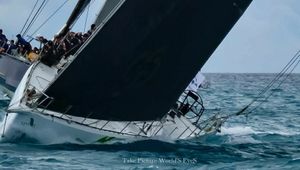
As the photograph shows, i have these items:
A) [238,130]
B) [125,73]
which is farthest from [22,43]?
[125,73]

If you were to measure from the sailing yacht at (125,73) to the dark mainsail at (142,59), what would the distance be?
21 mm

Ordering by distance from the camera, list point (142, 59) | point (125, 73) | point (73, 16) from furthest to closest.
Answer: point (73, 16) → point (142, 59) → point (125, 73)

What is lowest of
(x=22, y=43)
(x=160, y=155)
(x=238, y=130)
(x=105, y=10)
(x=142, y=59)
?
(x=160, y=155)

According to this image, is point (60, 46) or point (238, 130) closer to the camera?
point (60, 46)

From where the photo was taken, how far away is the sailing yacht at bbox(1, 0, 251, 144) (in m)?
13.6

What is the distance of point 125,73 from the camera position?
1401 cm

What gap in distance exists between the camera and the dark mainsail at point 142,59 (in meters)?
13.6

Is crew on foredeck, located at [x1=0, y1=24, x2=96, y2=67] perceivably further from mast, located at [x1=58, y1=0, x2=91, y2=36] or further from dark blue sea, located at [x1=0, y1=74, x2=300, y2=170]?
dark blue sea, located at [x1=0, y1=74, x2=300, y2=170]

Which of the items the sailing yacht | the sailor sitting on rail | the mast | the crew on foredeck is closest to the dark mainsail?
the sailing yacht

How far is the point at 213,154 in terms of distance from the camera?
47.6 ft

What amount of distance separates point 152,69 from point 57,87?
6.90 feet

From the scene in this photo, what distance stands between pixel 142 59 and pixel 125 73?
0.48 m

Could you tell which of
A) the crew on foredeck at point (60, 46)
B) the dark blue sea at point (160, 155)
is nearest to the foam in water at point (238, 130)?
the dark blue sea at point (160, 155)

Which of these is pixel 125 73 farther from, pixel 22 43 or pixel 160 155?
pixel 22 43
